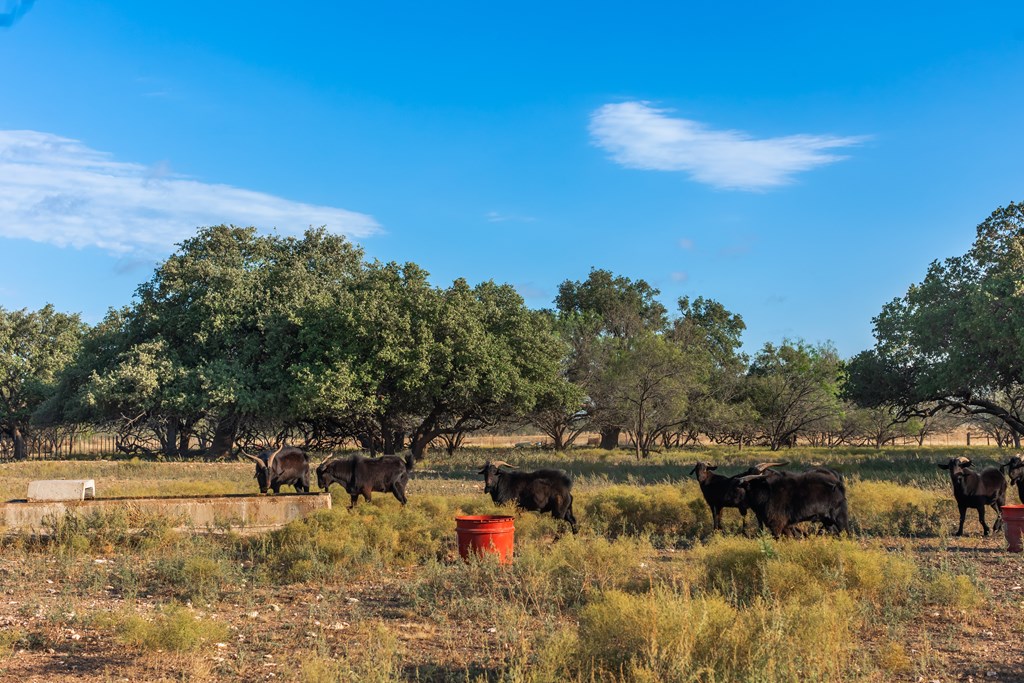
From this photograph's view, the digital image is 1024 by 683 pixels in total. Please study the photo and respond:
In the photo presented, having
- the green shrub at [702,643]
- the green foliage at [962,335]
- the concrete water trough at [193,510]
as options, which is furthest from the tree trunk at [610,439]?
the green shrub at [702,643]

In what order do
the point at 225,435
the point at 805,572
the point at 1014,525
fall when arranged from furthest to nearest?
1. the point at 225,435
2. the point at 1014,525
3. the point at 805,572

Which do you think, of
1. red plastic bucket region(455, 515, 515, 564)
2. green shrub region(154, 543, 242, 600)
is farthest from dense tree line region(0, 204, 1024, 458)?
green shrub region(154, 543, 242, 600)

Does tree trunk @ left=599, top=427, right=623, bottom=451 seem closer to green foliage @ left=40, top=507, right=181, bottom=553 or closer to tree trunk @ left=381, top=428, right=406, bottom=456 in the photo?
tree trunk @ left=381, top=428, right=406, bottom=456

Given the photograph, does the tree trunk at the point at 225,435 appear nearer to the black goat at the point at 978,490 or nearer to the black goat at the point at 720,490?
the black goat at the point at 720,490

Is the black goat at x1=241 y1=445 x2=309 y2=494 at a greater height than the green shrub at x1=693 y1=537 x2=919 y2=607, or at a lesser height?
greater

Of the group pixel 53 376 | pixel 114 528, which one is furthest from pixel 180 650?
pixel 53 376

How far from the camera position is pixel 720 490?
45.9 feet

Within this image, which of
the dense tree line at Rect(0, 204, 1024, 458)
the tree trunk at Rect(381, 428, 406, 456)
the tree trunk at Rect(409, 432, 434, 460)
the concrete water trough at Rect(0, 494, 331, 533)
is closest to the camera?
the concrete water trough at Rect(0, 494, 331, 533)

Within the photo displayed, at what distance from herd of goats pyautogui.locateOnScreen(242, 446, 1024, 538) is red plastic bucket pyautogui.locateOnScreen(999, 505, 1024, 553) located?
4.71 ft

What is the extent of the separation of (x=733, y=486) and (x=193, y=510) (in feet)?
27.8

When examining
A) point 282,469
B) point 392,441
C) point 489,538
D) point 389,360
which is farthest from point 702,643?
point 392,441

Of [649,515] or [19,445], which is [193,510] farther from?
[19,445]

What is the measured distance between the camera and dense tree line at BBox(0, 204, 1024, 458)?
2878cm

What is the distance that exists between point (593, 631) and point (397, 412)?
1201 inches
